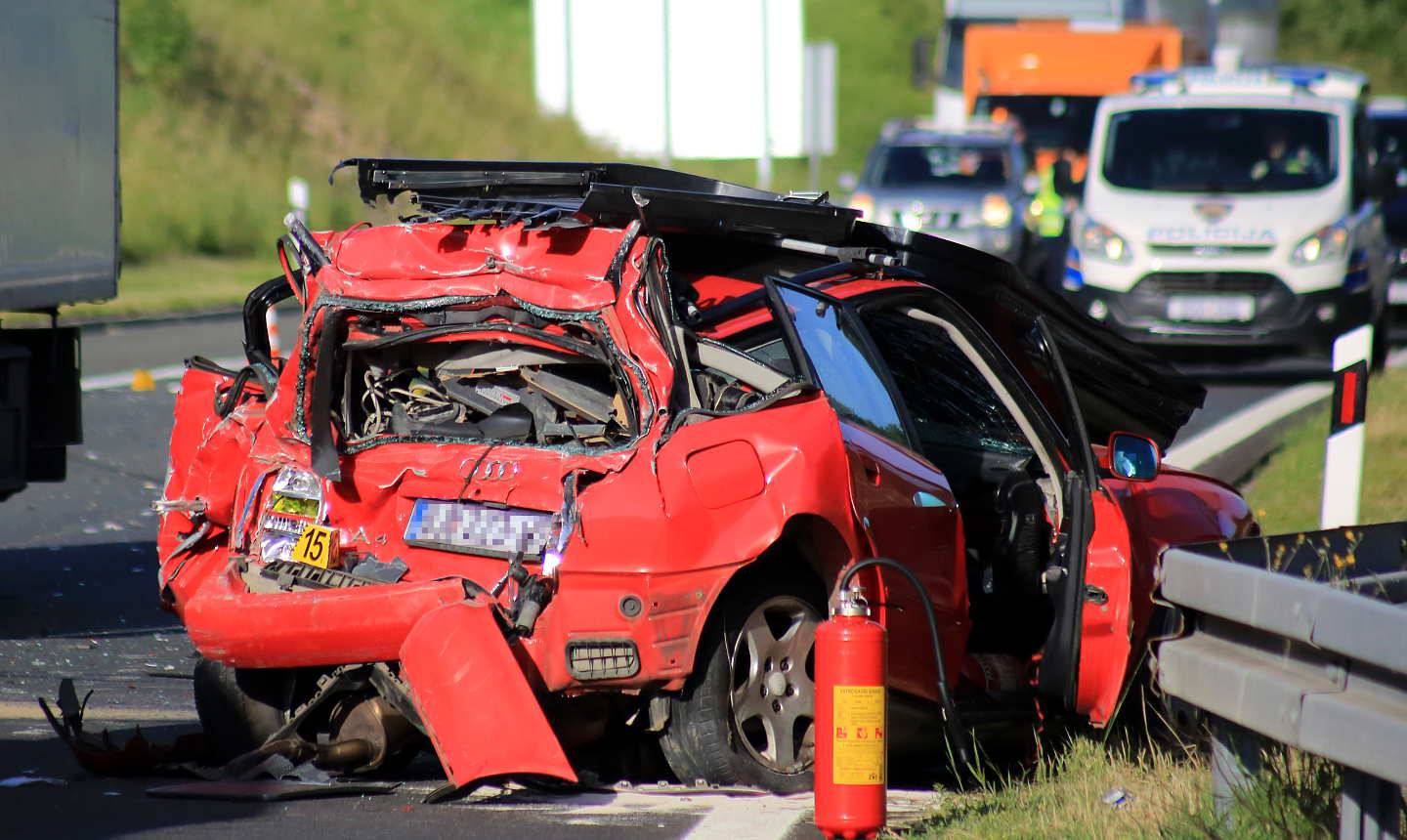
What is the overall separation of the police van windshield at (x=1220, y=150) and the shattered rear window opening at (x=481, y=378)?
1268cm

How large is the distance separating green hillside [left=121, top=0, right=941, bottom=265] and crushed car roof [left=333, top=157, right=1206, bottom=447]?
24368 millimetres

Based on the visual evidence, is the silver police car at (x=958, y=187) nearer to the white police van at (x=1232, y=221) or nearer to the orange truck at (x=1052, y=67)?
the orange truck at (x=1052, y=67)

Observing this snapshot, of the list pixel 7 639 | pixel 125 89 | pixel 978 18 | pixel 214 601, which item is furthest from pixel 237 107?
pixel 214 601

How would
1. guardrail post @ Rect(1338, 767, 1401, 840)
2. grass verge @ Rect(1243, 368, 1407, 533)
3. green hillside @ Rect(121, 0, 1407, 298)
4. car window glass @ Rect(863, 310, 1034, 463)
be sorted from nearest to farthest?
guardrail post @ Rect(1338, 767, 1401, 840) < car window glass @ Rect(863, 310, 1034, 463) < grass verge @ Rect(1243, 368, 1407, 533) < green hillside @ Rect(121, 0, 1407, 298)

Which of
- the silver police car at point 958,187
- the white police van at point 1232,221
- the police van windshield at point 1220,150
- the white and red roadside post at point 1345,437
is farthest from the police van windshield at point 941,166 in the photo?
the white and red roadside post at point 1345,437

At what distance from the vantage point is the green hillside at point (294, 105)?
106 feet

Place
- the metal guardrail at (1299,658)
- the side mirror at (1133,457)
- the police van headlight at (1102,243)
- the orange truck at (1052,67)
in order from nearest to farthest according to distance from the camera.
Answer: the metal guardrail at (1299,658)
the side mirror at (1133,457)
the police van headlight at (1102,243)
the orange truck at (1052,67)

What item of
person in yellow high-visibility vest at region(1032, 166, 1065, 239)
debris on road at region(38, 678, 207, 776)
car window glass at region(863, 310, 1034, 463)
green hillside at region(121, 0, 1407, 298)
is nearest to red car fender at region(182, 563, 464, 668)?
debris on road at region(38, 678, 207, 776)

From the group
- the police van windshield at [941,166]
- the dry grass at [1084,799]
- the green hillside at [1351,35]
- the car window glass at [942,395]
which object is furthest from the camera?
the green hillside at [1351,35]

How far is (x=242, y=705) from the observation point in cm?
590

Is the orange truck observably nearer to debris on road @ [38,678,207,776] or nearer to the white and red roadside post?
the white and red roadside post

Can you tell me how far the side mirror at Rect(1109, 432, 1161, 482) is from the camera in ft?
21.1

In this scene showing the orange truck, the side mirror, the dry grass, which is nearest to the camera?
the dry grass

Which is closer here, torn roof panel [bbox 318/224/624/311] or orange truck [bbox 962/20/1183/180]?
torn roof panel [bbox 318/224/624/311]
